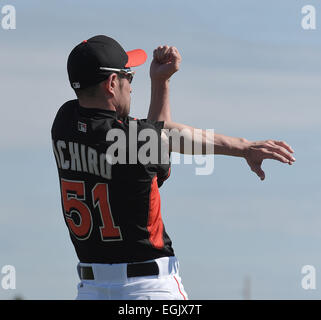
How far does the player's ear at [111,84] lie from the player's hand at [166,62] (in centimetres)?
90

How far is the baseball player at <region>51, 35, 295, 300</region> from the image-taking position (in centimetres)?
513

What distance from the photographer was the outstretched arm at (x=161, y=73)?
19.3 feet

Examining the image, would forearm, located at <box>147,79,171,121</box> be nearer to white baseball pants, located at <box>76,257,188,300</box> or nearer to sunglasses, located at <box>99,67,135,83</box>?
sunglasses, located at <box>99,67,135,83</box>

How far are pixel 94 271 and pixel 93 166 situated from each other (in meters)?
0.97

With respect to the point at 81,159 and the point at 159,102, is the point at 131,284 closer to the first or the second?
the point at 81,159

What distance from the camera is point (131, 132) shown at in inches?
201

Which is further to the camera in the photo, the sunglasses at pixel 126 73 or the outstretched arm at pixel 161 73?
the outstretched arm at pixel 161 73

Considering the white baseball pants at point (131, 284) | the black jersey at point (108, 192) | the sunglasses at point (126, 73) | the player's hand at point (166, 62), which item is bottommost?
the white baseball pants at point (131, 284)

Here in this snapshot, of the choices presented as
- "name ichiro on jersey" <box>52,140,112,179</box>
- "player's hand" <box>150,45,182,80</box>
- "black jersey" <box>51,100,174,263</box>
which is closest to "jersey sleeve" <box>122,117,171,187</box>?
"black jersey" <box>51,100,174,263</box>

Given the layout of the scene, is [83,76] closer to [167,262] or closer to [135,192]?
[135,192]

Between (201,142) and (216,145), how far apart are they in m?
0.14

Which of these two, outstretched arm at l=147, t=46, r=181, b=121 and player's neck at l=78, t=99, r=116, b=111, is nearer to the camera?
player's neck at l=78, t=99, r=116, b=111

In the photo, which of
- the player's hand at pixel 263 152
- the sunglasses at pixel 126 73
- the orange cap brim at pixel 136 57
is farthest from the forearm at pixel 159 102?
the player's hand at pixel 263 152

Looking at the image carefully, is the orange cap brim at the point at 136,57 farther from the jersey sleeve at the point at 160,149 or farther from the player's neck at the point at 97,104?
the jersey sleeve at the point at 160,149
